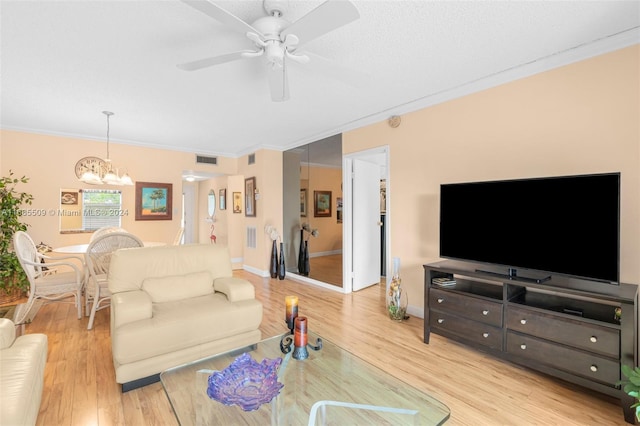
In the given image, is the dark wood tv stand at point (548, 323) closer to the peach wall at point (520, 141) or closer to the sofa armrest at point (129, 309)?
the peach wall at point (520, 141)

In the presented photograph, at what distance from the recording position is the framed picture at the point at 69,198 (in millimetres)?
4840

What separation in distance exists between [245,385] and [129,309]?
4.50 ft

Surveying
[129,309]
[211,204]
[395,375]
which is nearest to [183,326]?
[129,309]

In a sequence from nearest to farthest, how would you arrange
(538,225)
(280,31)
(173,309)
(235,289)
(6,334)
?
(6,334) < (280,31) < (538,225) < (173,309) < (235,289)

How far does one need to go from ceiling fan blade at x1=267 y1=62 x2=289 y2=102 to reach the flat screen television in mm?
1752

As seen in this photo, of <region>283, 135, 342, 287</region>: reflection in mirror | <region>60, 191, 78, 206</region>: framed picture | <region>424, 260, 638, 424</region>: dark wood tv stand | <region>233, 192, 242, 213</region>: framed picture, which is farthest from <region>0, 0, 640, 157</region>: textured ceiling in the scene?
<region>233, 192, 242, 213</region>: framed picture

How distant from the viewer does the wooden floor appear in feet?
5.93

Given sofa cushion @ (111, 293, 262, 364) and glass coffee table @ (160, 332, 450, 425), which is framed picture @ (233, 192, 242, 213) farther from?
glass coffee table @ (160, 332, 450, 425)

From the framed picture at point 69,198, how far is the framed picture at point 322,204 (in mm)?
4075

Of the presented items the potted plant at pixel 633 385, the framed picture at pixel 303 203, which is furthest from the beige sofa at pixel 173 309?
the framed picture at pixel 303 203

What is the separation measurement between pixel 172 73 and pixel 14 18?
1.03 m

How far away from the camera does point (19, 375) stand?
1.45 meters

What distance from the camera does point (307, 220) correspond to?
576 centimetres

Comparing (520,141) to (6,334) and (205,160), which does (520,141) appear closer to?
(6,334)
